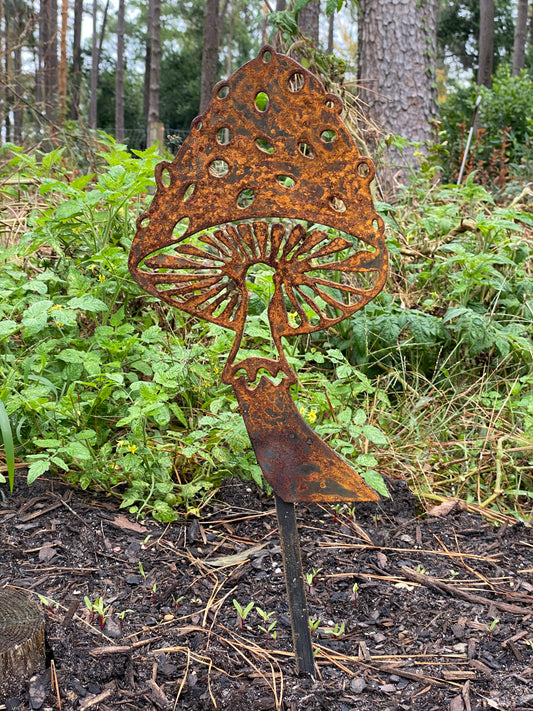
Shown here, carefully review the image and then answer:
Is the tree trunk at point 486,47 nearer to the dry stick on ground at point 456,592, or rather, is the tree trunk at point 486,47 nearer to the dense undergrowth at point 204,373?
the dense undergrowth at point 204,373

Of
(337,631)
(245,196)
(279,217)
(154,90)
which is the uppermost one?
(154,90)

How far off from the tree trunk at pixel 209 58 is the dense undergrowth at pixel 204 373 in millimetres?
8203

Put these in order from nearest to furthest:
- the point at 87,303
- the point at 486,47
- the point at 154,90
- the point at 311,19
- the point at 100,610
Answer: the point at 100,610, the point at 87,303, the point at 311,19, the point at 154,90, the point at 486,47

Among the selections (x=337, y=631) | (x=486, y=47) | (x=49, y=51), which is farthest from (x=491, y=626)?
(x=486, y=47)

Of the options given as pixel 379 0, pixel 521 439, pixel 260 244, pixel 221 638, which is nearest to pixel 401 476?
pixel 521 439

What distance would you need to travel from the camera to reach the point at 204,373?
2.35m

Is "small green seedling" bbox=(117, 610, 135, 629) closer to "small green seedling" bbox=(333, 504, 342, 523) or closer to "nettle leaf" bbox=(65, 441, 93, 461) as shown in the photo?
"nettle leaf" bbox=(65, 441, 93, 461)

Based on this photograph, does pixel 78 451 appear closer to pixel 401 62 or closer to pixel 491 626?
pixel 491 626

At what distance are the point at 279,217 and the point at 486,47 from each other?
44.1 ft

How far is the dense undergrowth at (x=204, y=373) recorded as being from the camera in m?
2.15

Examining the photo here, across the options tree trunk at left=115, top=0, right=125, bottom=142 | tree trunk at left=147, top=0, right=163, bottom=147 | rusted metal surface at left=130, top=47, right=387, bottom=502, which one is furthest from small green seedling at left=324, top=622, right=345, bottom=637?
tree trunk at left=115, top=0, right=125, bottom=142

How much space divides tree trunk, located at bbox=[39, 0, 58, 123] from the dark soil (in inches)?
401

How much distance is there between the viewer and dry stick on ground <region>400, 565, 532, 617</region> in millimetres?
1810

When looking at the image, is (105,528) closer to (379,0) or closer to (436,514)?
(436,514)
